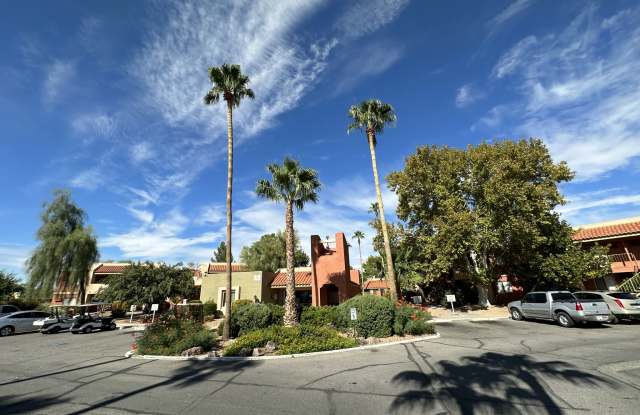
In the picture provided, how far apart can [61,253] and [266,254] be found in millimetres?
26392

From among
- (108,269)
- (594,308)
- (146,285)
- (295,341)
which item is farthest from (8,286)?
(594,308)

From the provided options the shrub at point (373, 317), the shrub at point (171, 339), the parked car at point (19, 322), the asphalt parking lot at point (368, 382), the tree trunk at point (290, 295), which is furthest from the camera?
the parked car at point (19, 322)

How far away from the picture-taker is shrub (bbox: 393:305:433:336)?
12.9 meters

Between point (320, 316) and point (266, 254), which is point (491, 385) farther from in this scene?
point (266, 254)

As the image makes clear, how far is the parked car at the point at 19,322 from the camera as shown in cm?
2088

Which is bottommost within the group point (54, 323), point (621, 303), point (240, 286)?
point (621, 303)

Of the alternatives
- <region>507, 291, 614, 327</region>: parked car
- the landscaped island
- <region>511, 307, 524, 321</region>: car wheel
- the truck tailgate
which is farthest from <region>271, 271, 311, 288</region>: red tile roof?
the truck tailgate

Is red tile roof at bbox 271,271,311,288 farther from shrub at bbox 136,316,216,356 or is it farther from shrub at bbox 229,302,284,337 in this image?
shrub at bbox 136,316,216,356

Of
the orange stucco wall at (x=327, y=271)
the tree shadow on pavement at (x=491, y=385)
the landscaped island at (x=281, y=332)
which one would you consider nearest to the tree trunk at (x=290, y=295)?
the landscaped island at (x=281, y=332)

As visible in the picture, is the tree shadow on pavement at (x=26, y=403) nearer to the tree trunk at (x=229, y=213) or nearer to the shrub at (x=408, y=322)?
the tree trunk at (x=229, y=213)

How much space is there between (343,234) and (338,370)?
16147 millimetres

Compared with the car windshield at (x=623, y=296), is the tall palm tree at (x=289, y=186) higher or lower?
higher

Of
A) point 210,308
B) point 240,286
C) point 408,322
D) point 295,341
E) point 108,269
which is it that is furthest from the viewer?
point 108,269

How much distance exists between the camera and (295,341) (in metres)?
11.2
